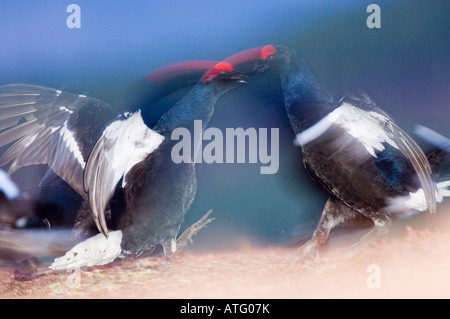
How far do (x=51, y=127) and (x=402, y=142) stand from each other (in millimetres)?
1429

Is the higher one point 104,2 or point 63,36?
point 104,2

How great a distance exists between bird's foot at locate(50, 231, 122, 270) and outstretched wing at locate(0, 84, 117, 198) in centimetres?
20

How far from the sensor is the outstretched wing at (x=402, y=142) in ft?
6.42

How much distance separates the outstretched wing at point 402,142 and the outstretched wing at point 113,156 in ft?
2.67

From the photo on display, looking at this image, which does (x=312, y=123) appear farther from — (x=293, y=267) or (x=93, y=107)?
(x=93, y=107)

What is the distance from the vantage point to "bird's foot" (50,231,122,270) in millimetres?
2004

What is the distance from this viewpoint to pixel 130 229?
200cm

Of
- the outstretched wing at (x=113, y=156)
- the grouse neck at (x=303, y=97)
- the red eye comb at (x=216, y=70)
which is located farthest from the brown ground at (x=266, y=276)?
the red eye comb at (x=216, y=70)

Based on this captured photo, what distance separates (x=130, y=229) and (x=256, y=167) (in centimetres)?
57

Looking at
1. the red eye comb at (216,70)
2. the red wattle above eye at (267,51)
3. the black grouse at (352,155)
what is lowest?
the black grouse at (352,155)

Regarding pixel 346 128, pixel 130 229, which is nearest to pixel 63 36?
pixel 130 229

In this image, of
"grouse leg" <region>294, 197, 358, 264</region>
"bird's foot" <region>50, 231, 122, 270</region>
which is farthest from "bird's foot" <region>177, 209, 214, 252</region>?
"grouse leg" <region>294, 197, 358, 264</region>

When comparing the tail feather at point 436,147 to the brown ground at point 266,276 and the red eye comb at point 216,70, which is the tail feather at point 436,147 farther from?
the red eye comb at point 216,70

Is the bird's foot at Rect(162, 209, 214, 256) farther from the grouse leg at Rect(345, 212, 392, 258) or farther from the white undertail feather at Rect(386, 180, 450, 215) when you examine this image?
the white undertail feather at Rect(386, 180, 450, 215)
